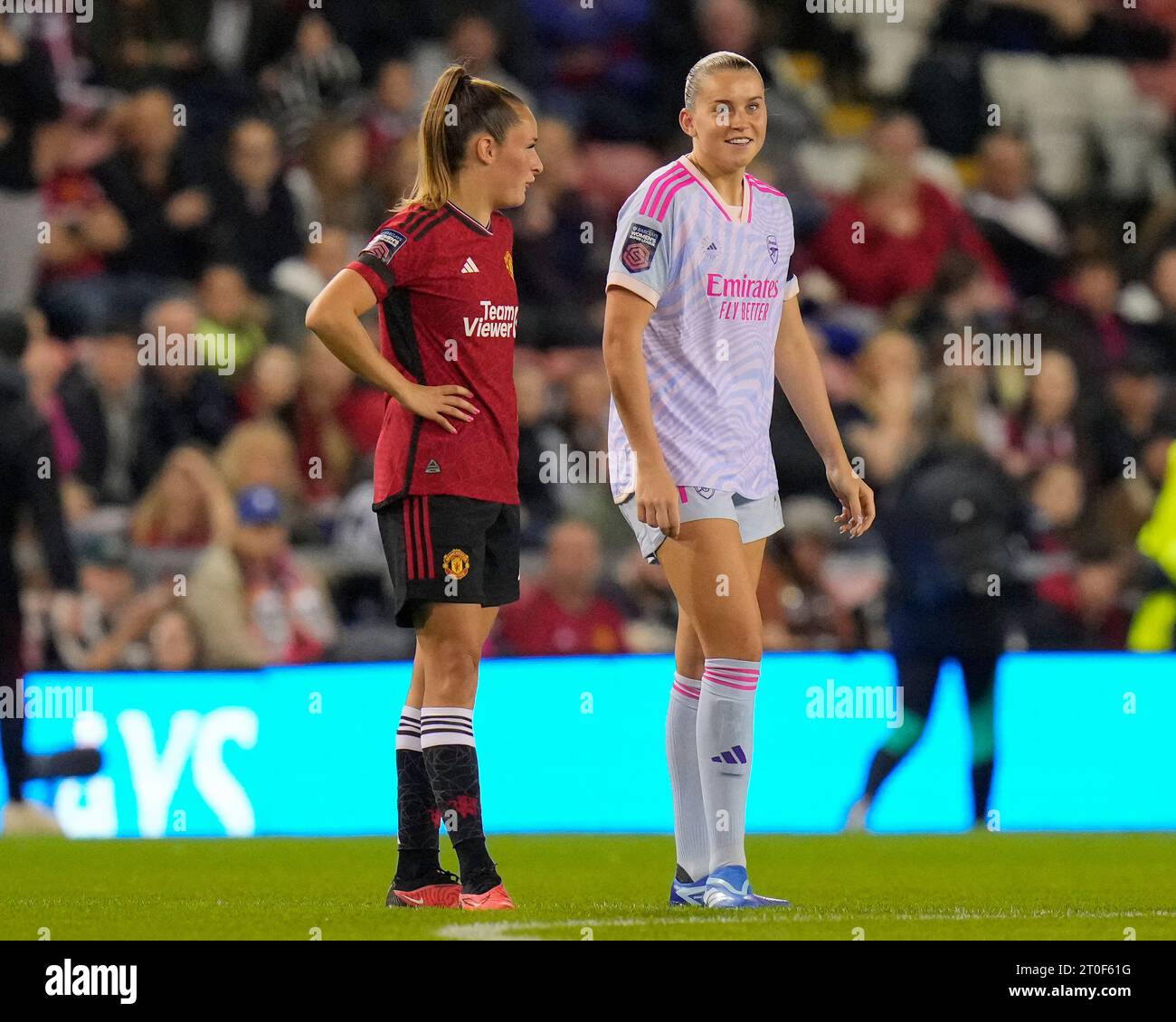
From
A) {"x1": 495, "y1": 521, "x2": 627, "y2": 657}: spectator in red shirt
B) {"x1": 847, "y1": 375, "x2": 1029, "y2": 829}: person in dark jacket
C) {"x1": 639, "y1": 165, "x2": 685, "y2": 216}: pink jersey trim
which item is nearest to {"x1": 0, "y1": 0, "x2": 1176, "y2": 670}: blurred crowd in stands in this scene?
{"x1": 495, "y1": 521, "x2": 627, "y2": 657}: spectator in red shirt

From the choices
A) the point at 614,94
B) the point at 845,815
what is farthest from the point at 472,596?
the point at 614,94

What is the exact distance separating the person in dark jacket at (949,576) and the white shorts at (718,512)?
3.38m

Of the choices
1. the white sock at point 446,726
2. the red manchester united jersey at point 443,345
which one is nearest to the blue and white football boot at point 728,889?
the white sock at point 446,726

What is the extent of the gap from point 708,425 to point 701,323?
26 cm

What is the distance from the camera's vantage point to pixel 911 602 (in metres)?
8.55

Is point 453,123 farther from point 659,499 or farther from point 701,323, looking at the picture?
A: point 659,499

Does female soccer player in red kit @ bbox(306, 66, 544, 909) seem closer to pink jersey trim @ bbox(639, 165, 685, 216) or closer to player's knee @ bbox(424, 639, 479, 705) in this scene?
player's knee @ bbox(424, 639, 479, 705)

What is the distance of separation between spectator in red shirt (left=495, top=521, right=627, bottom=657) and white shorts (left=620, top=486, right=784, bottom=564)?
3.73 metres

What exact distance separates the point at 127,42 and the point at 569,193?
245cm

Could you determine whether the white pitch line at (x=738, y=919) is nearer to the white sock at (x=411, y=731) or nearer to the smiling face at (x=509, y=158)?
the white sock at (x=411, y=731)

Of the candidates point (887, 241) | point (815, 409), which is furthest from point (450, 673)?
point (887, 241)

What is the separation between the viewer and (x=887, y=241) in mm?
10500

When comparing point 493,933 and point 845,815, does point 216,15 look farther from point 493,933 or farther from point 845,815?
point 493,933

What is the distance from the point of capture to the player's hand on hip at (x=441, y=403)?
16.2 feet
